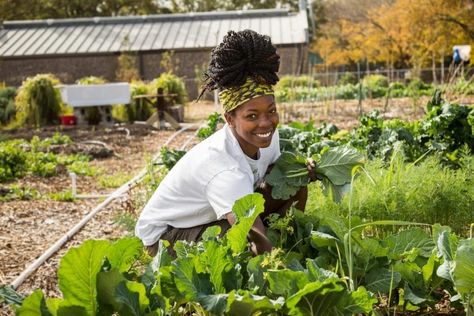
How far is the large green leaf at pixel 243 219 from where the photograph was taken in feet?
7.09

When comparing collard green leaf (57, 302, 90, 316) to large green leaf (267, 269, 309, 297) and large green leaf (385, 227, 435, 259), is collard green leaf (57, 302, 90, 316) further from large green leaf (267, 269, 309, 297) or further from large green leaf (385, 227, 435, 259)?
large green leaf (385, 227, 435, 259)

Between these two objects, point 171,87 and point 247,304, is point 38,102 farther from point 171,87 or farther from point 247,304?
point 247,304

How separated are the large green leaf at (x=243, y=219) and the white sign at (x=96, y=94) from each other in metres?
12.3

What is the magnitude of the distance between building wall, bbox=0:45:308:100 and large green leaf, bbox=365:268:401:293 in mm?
24222

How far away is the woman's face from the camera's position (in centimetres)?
279

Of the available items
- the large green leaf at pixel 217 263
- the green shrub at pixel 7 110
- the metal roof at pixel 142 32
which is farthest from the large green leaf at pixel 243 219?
the metal roof at pixel 142 32

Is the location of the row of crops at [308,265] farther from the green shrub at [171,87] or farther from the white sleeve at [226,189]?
the green shrub at [171,87]

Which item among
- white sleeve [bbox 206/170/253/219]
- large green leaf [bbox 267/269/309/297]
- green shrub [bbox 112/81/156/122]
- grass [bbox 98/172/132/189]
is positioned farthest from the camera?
green shrub [bbox 112/81/156/122]

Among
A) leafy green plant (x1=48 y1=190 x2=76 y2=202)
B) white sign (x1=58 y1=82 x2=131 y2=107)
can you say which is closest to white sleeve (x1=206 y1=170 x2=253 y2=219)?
leafy green plant (x1=48 y1=190 x2=76 y2=202)

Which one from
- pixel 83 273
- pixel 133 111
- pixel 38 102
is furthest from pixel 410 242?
pixel 38 102

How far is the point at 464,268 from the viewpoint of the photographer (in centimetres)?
200

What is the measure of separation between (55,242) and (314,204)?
1.95 metres

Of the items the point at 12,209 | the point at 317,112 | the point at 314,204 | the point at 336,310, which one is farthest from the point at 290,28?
the point at 336,310

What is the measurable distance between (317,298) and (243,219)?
0.38 metres
